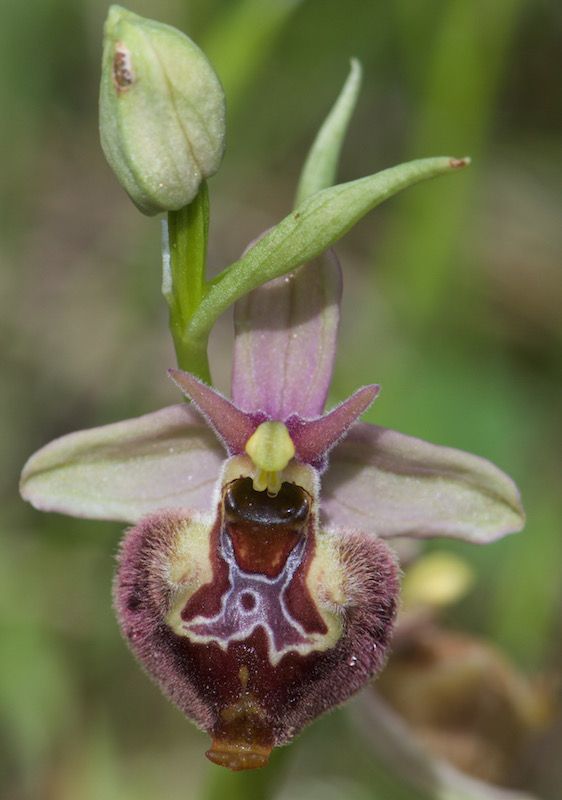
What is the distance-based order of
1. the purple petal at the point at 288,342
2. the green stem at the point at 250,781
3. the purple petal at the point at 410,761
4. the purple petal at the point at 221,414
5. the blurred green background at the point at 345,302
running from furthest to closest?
the blurred green background at the point at 345,302 < the purple petal at the point at 410,761 < the green stem at the point at 250,781 < the purple petal at the point at 288,342 < the purple petal at the point at 221,414

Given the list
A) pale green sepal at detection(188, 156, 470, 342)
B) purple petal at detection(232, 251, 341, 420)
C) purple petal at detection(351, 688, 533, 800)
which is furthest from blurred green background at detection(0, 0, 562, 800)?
pale green sepal at detection(188, 156, 470, 342)

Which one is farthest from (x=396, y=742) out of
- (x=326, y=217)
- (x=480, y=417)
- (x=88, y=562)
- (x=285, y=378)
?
(x=480, y=417)

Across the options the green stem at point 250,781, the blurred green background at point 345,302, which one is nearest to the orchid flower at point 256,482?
the green stem at point 250,781

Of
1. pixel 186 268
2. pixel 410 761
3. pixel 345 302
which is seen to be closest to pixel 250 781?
pixel 410 761

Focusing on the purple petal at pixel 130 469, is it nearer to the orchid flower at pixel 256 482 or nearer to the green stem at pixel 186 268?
the orchid flower at pixel 256 482

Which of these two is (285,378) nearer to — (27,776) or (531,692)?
(531,692)
